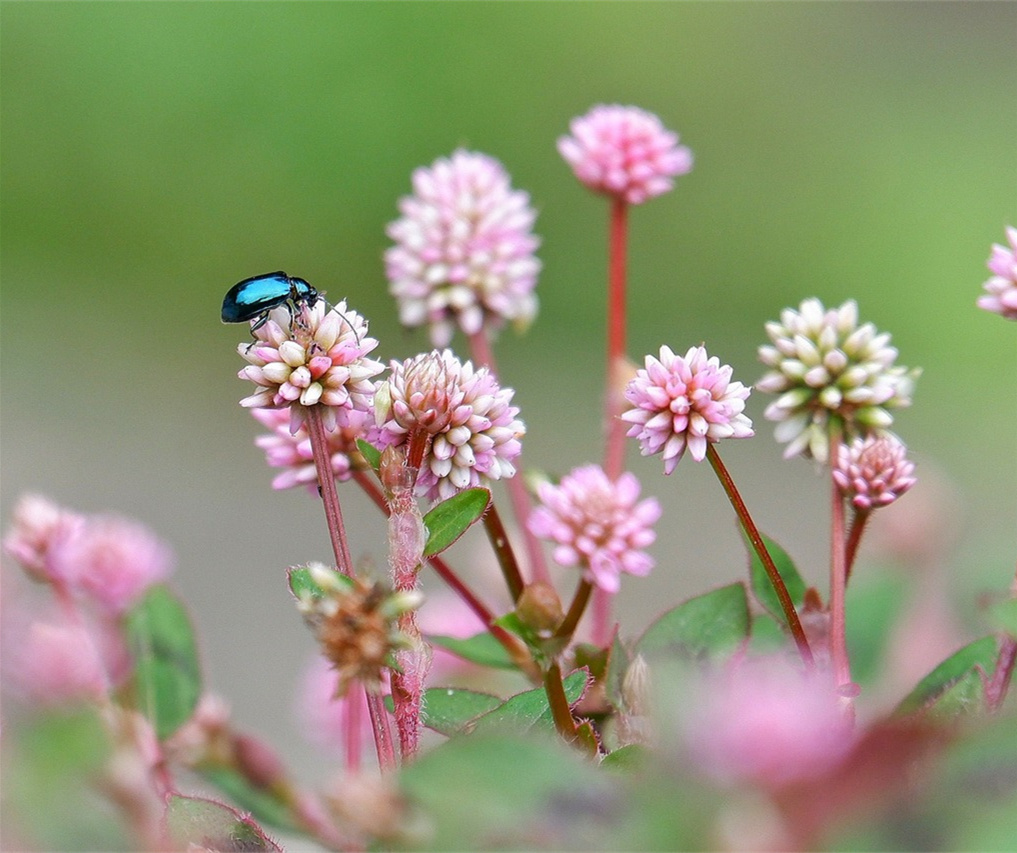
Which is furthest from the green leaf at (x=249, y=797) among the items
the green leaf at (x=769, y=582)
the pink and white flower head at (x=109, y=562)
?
the green leaf at (x=769, y=582)

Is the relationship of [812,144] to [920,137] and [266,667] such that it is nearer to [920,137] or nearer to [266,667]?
[920,137]

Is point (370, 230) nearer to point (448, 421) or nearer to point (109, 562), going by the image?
point (109, 562)

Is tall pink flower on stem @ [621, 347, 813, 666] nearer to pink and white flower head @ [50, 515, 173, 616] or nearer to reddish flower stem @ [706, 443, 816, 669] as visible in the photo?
reddish flower stem @ [706, 443, 816, 669]

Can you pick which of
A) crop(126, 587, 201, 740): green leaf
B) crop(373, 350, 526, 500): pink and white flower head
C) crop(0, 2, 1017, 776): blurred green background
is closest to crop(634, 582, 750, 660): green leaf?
crop(373, 350, 526, 500): pink and white flower head

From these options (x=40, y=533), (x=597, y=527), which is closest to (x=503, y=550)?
(x=597, y=527)

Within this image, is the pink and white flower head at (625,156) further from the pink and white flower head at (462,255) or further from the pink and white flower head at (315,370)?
the pink and white flower head at (315,370)

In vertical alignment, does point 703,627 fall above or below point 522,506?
below
